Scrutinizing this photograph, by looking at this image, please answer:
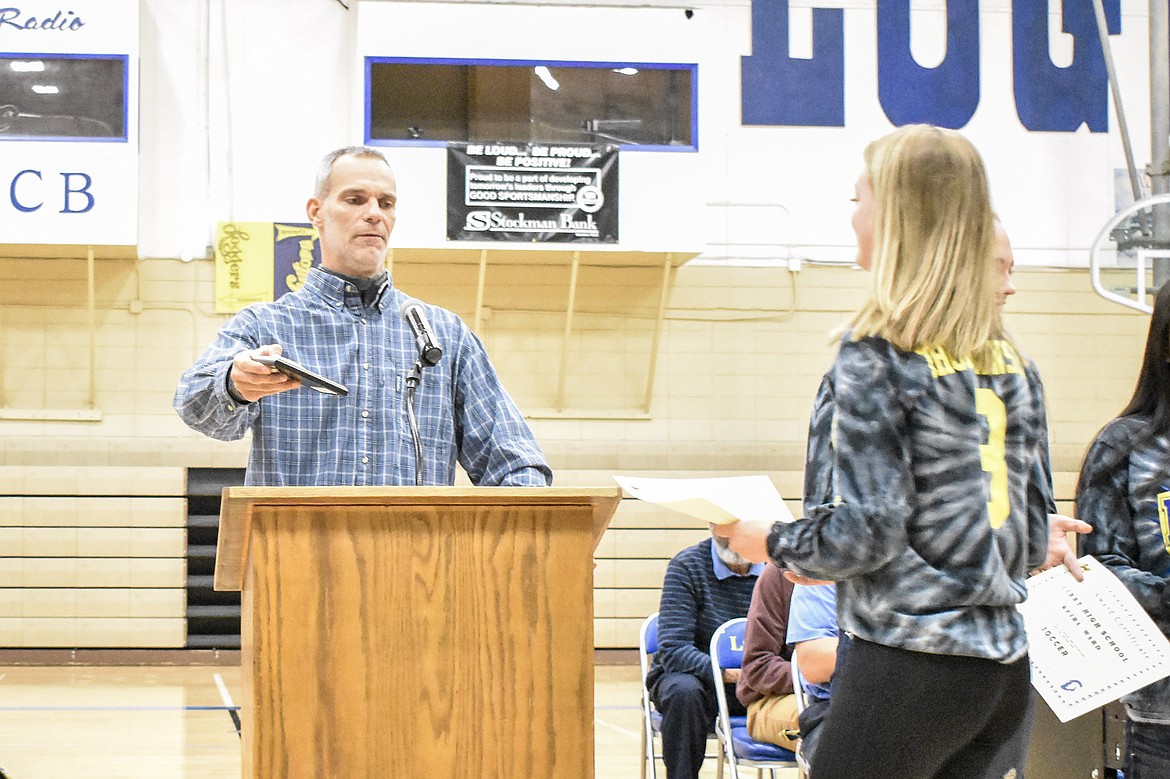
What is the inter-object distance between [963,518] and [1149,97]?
10.1m

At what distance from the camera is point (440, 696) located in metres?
2.04

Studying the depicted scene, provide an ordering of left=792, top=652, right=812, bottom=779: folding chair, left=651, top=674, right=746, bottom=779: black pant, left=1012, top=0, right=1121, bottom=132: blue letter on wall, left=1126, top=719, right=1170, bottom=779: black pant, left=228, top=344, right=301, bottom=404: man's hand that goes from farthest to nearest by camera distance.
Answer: left=1012, top=0, right=1121, bottom=132: blue letter on wall, left=651, top=674, right=746, bottom=779: black pant, left=792, top=652, right=812, bottom=779: folding chair, left=1126, top=719, right=1170, bottom=779: black pant, left=228, top=344, right=301, bottom=404: man's hand

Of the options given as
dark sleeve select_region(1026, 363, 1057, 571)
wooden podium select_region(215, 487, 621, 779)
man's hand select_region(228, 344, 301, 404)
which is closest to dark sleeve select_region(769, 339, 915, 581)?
dark sleeve select_region(1026, 363, 1057, 571)

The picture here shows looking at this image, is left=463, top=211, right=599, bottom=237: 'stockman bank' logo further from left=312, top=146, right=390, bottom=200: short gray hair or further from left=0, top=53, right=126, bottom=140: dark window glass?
left=312, top=146, right=390, bottom=200: short gray hair

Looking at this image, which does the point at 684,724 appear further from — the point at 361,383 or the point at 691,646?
the point at 361,383

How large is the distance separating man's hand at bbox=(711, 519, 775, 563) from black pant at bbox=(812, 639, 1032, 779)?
0.66 feet

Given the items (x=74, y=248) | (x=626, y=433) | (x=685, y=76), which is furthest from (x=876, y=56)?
(x=74, y=248)

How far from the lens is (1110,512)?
9.48 ft

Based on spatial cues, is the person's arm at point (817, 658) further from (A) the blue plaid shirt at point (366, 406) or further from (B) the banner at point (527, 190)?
(B) the banner at point (527, 190)

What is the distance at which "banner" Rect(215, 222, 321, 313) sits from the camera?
32.3 ft

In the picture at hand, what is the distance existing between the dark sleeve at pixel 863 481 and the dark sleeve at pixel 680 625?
290cm

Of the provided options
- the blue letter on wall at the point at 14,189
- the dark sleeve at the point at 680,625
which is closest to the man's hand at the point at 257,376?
the dark sleeve at the point at 680,625

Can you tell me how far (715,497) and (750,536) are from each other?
0.08 meters

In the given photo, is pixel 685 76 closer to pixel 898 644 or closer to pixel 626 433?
pixel 626 433
